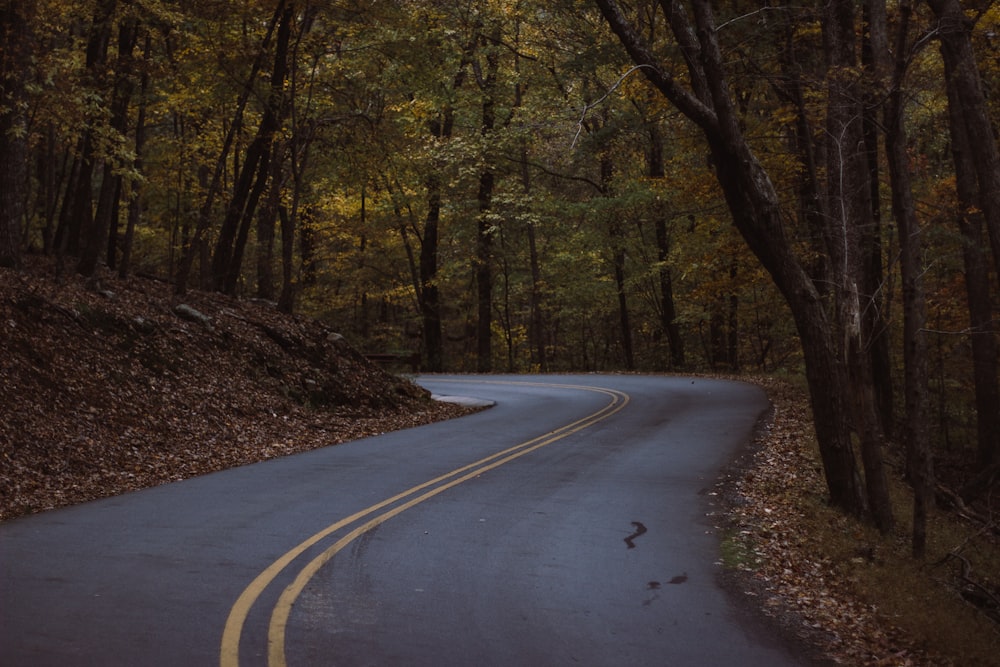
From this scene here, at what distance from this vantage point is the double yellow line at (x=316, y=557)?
5473mm

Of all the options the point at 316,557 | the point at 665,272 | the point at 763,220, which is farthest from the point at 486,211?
the point at 316,557

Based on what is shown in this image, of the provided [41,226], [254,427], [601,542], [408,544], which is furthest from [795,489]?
[41,226]

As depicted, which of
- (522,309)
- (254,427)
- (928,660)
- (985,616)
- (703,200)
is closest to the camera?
(928,660)

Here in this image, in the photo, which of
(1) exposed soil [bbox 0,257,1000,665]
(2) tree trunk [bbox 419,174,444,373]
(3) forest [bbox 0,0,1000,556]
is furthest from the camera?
(2) tree trunk [bbox 419,174,444,373]

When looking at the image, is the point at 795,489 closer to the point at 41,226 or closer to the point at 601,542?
the point at 601,542

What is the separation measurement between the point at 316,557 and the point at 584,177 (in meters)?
33.6

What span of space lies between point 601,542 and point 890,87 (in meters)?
7.02

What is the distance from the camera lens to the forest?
1152cm

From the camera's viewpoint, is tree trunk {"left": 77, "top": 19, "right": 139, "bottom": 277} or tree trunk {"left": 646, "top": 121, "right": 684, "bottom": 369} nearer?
tree trunk {"left": 77, "top": 19, "right": 139, "bottom": 277}

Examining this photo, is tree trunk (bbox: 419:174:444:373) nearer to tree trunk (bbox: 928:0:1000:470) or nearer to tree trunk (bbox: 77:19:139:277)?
tree trunk (bbox: 77:19:139:277)

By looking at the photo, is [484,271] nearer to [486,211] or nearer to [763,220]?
[486,211]

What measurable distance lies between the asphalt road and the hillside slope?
1.55 m

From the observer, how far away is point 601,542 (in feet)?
28.6

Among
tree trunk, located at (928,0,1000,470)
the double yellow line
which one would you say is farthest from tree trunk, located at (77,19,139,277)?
tree trunk, located at (928,0,1000,470)
